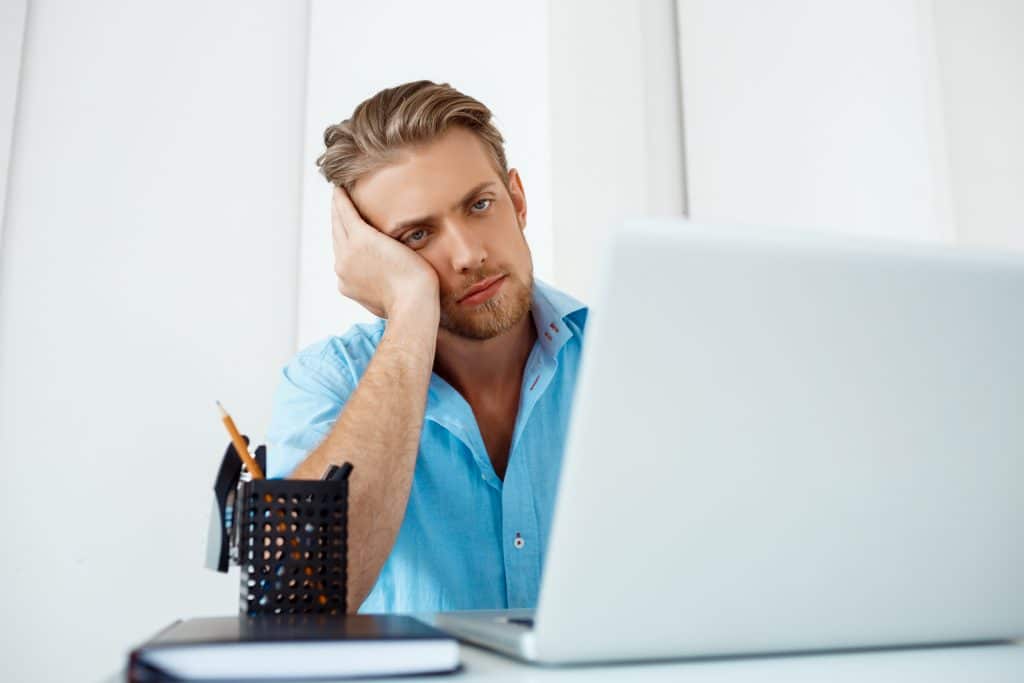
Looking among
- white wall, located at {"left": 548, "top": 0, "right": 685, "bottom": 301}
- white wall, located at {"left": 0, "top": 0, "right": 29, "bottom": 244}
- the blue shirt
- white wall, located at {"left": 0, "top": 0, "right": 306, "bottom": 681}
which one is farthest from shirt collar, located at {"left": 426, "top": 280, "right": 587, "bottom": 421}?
white wall, located at {"left": 0, "top": 0, "right": 29, "bottom": 244}

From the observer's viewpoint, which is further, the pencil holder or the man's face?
the man's face

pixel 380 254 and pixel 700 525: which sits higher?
pixel 380 254

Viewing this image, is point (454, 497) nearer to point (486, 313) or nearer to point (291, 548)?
point (486, 313)

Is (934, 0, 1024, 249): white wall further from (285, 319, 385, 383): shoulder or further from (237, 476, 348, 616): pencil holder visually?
(237, 476, 348, 616): pencil holder

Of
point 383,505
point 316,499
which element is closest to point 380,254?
point 383,505

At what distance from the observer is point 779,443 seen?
444 mm

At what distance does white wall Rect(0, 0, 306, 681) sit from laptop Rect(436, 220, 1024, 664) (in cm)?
172

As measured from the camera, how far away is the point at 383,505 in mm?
1052

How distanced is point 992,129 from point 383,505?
1.19 m

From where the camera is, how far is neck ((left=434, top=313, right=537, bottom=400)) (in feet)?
5.03

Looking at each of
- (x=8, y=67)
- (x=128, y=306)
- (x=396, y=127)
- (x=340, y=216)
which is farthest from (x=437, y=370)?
(x=8, y=67)

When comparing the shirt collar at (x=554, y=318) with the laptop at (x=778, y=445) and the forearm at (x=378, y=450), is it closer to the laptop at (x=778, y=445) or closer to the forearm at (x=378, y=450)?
the forearm at (x=378, y=450)

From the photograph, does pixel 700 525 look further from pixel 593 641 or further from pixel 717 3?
pixel 717 3

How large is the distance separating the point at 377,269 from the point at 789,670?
3.34 ft
